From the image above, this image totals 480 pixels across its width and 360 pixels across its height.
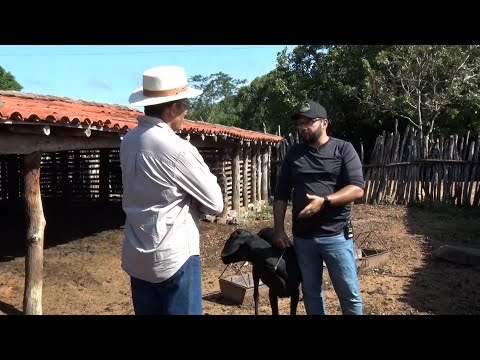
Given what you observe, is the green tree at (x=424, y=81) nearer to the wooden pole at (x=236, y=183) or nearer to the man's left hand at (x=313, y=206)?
the wooden pole at (x=236, y=183)

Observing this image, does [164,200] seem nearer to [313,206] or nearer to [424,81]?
[313,206]

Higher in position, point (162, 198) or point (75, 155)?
point (75, 155)

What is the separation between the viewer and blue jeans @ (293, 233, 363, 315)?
3.41 m

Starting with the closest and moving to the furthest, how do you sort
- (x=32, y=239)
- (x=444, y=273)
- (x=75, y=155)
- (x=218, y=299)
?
(x=32, y=239)
(x=218, y=299)
(x=444, y=273)
(x=75, y=155)

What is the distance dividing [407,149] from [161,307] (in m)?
12.4

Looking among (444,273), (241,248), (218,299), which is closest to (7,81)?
(218,299)

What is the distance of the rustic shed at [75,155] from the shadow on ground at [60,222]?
47cm

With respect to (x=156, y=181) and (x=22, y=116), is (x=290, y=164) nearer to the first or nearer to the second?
(x=156, y=181)

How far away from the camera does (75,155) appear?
14312 mm

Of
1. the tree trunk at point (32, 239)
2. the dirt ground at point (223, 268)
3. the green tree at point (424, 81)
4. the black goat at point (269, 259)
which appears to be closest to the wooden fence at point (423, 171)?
the dirt ground at point (223, 268)

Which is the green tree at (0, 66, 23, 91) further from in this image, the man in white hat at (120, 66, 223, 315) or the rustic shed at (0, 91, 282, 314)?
the man in white hat at (120, 66, 223, 315)

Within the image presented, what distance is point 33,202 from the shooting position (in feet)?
18.8

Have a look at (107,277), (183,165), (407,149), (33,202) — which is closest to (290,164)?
(183,165)

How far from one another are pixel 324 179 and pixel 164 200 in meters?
1.54
